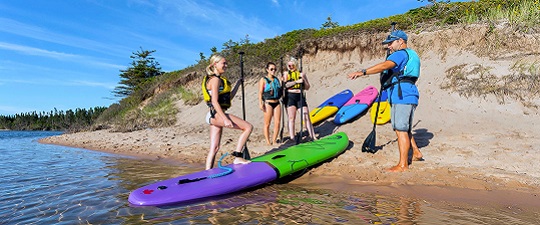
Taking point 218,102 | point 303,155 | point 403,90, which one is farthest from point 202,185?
point 403,90

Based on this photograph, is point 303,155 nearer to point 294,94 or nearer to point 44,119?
point 294,94

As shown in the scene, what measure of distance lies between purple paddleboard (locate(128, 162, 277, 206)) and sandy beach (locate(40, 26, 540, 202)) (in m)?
1.07

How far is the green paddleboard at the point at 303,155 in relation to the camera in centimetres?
452

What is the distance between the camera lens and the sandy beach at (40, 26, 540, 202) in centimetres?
452

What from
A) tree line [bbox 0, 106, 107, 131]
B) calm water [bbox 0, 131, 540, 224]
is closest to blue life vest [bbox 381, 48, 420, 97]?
calm water [bbox 0, 131, 540, 224]

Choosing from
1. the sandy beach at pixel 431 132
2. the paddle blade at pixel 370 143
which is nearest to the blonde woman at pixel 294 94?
the sandy beach at pixel 431 132

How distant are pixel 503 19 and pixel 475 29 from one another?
0.81m

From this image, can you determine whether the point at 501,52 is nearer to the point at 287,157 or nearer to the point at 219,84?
the point at 287,157

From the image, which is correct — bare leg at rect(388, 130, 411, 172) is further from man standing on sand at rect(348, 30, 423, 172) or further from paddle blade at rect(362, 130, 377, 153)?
paddle blade at rect(362, 130, 377, 153)

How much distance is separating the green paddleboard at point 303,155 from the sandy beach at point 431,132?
0.18 metres

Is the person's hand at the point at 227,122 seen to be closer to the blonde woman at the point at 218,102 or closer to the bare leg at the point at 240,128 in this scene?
the blonde woman at the point at 218,102

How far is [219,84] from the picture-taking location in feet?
14.3

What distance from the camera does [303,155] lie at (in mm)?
4992

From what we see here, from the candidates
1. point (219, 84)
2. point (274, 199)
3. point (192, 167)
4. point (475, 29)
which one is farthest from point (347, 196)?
point (475, 29)
